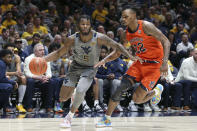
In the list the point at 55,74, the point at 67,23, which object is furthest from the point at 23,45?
the point at 67,23

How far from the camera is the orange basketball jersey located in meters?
6.40

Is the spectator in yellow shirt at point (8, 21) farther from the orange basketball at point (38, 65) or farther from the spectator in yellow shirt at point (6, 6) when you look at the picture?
the orange basketball at point (38, 65)

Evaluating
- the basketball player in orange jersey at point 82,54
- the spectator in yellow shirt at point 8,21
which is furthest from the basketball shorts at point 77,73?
the spectator in yellow shirt at point 8,21

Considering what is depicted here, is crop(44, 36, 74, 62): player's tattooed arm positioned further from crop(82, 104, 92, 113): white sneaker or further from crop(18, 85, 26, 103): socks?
crop(82, 104, 92, 113): white sneaker

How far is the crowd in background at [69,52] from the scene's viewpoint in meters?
9.38

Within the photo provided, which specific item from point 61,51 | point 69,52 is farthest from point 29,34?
point 61,51

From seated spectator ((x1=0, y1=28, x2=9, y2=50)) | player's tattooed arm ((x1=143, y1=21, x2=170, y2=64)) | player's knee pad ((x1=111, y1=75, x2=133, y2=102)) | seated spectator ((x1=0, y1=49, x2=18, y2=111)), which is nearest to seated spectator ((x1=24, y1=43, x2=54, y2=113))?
seated spectator ((x1=0, y1=49, x2=18, y2=111))

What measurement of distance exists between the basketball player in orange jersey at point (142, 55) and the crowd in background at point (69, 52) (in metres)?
3.01

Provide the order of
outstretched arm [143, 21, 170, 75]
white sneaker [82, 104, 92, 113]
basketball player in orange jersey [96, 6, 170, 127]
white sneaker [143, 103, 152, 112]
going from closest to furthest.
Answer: outstretched arm [143, 21, 170, 75]
basketball player in orange jersey [96, 6, 170, 127]
white sneaker [82, 104, 92, 113]
white sneaker [143, 103, 152, 112]

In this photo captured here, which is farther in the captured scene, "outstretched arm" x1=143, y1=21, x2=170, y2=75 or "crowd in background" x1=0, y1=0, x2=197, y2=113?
"crowd in background" x1=0, y1=0, x2=197, y2=113

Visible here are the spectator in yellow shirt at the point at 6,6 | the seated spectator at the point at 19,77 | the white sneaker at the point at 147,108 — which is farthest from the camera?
the spectator in yellow shirt at the point at 6,6

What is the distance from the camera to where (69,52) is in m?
10.3

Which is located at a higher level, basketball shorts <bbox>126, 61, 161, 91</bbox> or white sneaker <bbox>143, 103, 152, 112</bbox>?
basketball shorts <bbox>126, 61, 161, 91</bbox>

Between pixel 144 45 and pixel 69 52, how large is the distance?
4029 millimetres
